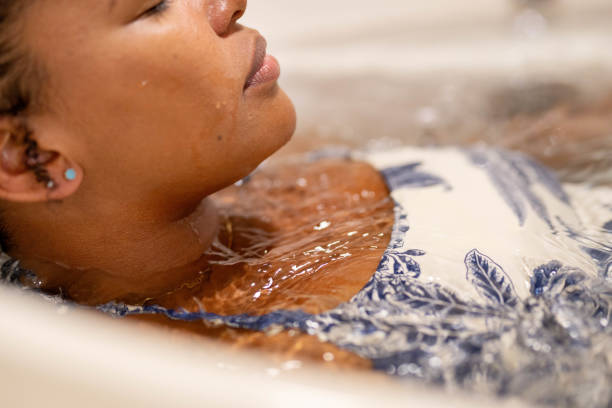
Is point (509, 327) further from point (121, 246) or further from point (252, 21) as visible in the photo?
point (252, 21)

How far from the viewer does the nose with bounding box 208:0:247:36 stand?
0.57m

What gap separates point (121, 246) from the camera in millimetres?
625

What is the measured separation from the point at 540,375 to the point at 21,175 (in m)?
0.47

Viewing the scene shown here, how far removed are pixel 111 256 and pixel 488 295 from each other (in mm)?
385

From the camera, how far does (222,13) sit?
0.58 metres

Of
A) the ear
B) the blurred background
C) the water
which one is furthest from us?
the blurred background

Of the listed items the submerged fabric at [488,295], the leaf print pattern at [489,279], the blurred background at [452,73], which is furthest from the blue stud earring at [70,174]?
the blurred background at [452,73]

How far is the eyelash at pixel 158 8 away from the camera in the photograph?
54cm

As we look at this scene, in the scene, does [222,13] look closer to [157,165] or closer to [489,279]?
[157,165]

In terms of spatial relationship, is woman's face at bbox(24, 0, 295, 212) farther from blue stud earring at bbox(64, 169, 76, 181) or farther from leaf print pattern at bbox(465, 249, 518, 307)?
leaf print pattern at bbox(465, 249, 518, 307)

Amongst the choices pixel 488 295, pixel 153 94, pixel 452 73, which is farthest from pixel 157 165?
pixel 452 73

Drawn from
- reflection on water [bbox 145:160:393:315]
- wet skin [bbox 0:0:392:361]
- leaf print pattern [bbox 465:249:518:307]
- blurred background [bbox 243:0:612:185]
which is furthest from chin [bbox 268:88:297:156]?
blurred background [bbox 243:0:612:185]

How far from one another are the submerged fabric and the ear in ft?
0.45

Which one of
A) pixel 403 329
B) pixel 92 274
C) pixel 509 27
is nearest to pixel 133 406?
pixel 403 329
